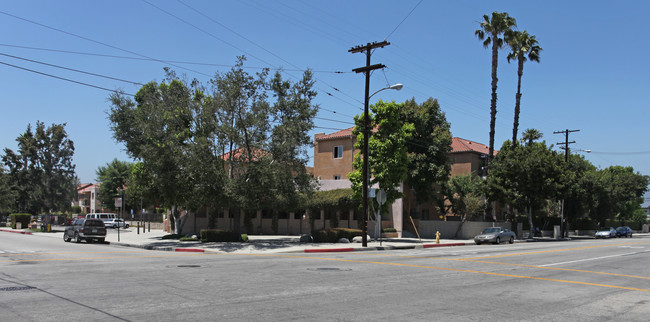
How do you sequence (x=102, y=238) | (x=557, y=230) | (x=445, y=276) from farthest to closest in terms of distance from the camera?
(x=557, y=230) → (x=102, y=238) → (x=445, y=276)

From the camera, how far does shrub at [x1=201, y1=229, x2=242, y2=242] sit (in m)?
27.8

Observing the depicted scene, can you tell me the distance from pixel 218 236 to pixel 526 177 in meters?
27.9

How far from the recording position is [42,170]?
69625 mm

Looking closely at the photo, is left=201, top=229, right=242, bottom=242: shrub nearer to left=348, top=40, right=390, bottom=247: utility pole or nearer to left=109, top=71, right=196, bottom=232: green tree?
left=109, top=71, right=196, bottom=232: green tree

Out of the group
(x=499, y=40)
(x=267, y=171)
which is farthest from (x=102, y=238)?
(x=499, y=40)

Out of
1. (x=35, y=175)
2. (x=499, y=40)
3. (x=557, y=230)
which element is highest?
(x=499, y=40)

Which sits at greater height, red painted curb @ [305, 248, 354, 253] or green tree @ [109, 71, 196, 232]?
green tree @ [109, 71, 196, 232]

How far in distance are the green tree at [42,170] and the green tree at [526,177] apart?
6155 centimetres

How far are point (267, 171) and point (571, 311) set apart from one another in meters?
18.4

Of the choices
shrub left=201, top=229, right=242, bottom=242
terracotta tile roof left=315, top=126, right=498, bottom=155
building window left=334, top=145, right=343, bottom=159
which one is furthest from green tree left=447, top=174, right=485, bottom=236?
shrub left=201, top=229, right=242, bottom=242

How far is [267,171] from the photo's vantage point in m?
25.2

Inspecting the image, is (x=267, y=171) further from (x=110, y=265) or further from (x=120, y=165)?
(x=120, y=165)

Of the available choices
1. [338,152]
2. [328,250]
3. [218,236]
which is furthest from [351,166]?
[328,250]

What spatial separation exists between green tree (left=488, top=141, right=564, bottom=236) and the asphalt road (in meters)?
27.5
